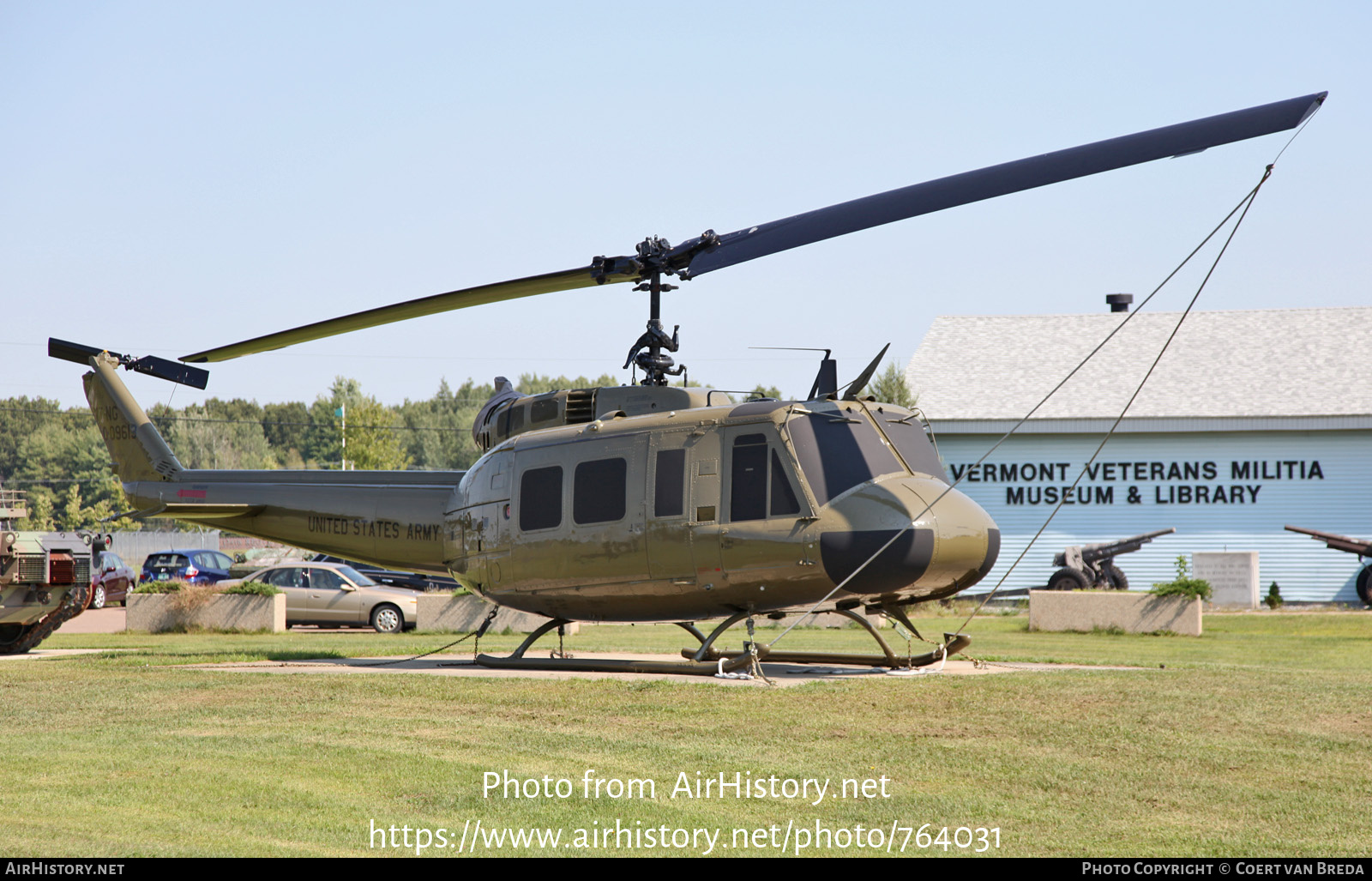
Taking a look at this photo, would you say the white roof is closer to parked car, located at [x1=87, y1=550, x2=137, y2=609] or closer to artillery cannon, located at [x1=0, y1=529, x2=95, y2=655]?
artillery cannon, located at [x1=0, y1=529, x2=95, y2=655]

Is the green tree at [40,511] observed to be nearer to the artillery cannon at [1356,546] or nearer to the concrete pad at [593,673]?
the concrete pad at [593,673]

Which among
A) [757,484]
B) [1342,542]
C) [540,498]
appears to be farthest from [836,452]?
[1342,542]

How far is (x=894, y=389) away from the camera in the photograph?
33.0 meters

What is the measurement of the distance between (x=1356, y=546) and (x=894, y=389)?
37.3 feet

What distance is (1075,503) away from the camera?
1211 inches

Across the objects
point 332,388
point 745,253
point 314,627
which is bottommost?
point 314,627

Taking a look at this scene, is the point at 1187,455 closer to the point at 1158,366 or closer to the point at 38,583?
the point at 1158,366

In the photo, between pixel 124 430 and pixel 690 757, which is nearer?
pixel 690 757

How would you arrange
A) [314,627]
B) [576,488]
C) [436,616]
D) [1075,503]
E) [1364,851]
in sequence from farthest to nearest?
[1075,503] < [314,627] < [436,616] < [576,488] < [1364,851]

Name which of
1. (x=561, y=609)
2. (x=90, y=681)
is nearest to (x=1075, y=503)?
(x=561, y=609)

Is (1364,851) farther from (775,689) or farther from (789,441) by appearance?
(789,441)

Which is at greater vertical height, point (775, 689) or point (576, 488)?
point (576, 488)

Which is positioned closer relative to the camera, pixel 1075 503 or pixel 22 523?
pixel 1075 503

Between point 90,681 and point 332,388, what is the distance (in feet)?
301
